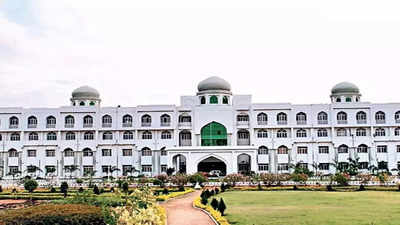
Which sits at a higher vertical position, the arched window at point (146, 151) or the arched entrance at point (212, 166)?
the arched window at point (146, 151)

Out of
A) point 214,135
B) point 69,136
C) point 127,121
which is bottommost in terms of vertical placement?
point 214,135

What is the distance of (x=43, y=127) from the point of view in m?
45.6

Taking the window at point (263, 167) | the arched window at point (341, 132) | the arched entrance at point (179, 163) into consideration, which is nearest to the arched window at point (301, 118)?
the arched window at point (341, 132)

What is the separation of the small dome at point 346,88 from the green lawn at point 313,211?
92.4 feet

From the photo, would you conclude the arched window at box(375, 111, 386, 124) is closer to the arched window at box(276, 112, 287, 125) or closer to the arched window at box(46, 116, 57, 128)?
the arched window at box(276, 112, 287, 125)

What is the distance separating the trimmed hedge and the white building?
30.0 metres

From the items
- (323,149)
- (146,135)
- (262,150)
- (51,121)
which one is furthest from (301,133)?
(51,121)

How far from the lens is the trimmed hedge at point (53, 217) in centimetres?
1198

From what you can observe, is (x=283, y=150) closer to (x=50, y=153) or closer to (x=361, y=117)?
(x=361, y=117)

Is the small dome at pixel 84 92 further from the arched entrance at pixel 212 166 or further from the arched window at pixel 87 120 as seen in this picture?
the arched entrance at pixel 212 166

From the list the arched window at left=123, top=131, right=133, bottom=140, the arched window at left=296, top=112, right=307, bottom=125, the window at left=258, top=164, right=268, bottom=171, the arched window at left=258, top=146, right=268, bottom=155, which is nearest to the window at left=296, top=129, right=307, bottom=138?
the arched window at left=296, top=112, right=307, bottom=125

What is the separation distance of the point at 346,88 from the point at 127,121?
2320cm

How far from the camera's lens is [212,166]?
1746 inches

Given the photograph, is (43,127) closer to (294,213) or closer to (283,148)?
(283,148)
